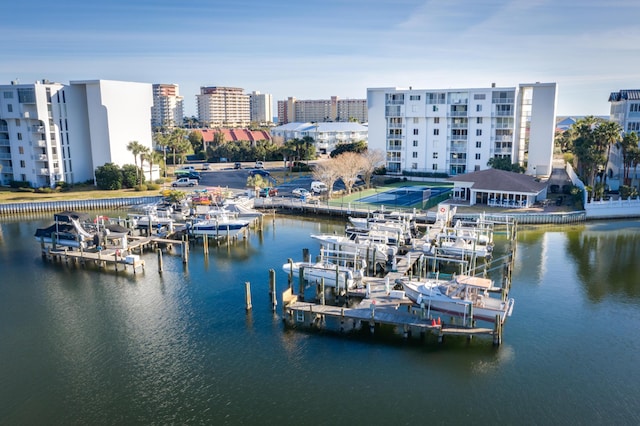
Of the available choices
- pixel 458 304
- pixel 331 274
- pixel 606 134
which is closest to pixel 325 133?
pixel 606 134

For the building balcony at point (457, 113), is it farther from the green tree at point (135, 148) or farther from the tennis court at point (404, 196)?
the green tree at point (135, 148)

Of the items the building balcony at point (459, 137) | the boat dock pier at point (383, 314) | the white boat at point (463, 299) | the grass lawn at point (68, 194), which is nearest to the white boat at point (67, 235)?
the boat dock pier at point (383, 314)

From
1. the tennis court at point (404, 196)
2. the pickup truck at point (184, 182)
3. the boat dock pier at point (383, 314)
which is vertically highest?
the pickup truck at point (184, 182)

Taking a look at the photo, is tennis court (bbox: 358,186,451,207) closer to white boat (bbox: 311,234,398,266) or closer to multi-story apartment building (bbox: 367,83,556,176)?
multi-story apartment building (bbox: 367,83,556,176)

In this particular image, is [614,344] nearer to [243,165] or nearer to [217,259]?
[217,259]

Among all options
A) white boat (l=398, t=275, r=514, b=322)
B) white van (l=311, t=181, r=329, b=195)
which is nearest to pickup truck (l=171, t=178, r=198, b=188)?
white van (l=311, t=181, r=329, b=195)

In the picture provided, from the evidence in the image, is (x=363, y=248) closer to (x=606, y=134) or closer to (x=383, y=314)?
(x=383, y=314)
